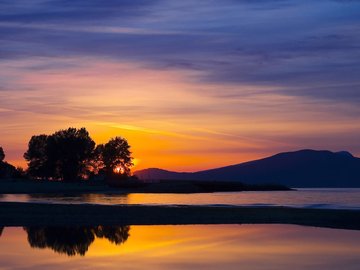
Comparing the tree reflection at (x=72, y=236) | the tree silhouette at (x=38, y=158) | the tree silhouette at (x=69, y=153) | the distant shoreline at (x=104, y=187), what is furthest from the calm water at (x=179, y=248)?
the tree silhouette at (x=38, y=158)

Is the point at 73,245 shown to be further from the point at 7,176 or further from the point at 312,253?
the point at 7,176

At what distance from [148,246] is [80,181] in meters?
127

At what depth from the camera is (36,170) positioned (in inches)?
6550

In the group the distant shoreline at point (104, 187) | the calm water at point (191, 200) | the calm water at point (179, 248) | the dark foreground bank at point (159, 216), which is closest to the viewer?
the calm water at point (179, 248)

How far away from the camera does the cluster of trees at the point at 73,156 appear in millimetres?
159625

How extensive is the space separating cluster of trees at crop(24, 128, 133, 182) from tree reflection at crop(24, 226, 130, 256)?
118468mm

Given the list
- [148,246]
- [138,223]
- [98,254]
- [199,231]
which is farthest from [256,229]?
[98,254]

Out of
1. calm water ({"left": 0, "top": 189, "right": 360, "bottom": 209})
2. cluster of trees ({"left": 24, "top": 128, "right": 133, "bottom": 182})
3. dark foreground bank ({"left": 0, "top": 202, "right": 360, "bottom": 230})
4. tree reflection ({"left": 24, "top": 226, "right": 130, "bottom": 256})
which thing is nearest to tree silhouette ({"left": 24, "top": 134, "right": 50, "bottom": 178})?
cluster of trees ({"left": 24, "top": 128, "right": 133, "bottom": 182})

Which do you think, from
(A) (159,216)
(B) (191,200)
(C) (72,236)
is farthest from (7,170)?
(C) (72,236)

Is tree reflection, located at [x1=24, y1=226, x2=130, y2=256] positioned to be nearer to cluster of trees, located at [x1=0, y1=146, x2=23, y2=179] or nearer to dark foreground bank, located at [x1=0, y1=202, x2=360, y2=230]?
dark foreground bank, located at [x1=0, y1=202, x2=360, y2=230]

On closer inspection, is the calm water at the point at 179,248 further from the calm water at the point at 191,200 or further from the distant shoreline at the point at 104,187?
the distant shoreline at the point at 104,187

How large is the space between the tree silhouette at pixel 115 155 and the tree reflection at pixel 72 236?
12905cm

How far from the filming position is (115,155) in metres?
173

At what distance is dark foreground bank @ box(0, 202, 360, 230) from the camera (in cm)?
4644
